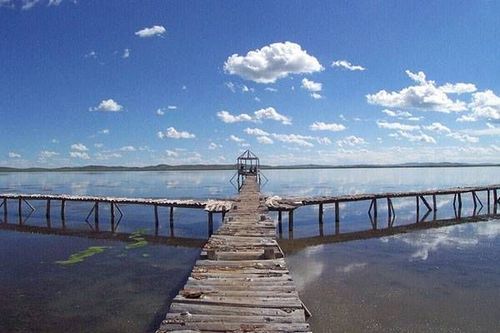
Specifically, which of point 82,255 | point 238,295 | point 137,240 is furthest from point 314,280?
point 137,240

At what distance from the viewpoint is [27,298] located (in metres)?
11.3

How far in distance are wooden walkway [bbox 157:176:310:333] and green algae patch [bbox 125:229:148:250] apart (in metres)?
9.26

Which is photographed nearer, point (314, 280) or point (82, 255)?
point (314, 280)

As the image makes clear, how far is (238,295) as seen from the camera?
6703mm

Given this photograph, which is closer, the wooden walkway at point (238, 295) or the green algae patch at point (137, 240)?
the wooden walkway at point (238, 295)

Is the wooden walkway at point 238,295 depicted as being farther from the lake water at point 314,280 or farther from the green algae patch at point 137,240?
the green algae patch at point 137,240

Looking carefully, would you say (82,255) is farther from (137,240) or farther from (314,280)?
(314,280)

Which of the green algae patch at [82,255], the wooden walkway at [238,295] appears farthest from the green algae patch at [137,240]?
the wooden walkway at [238,295]

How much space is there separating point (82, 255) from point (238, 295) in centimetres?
1208

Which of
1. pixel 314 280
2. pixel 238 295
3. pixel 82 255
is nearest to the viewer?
pixel 238 295

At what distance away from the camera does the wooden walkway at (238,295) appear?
5618 mm

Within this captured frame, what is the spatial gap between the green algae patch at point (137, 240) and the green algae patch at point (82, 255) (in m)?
1.18

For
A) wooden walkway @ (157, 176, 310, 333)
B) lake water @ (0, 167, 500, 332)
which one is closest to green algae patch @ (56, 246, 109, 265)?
lake water @ (0, 167, 500, 332)

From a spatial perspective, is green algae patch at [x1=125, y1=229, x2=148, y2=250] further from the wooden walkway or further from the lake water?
the wooden walkway
